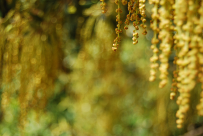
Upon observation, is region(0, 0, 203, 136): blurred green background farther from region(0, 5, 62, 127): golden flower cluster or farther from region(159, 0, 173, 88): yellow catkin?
region(159, 0, 173, 88): yellow catkin

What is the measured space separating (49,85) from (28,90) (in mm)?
124

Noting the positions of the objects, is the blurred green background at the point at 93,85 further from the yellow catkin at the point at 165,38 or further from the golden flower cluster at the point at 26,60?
the yellow catkin at the point at 165,38

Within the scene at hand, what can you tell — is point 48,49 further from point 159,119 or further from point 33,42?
point 159,119

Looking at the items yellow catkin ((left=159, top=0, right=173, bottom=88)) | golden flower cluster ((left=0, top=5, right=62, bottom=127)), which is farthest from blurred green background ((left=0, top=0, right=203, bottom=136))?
yellow catkin ((left=159, top=0, right=173, bottom=88))

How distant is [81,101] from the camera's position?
1.70m

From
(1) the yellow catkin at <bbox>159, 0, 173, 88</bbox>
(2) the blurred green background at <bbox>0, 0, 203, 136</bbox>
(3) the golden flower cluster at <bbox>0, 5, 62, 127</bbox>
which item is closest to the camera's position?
(1) the yellow catkin at <bbox>159, 0, 173, 88</bbox>

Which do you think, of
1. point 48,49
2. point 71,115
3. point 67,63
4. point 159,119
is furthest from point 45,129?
point 48,49

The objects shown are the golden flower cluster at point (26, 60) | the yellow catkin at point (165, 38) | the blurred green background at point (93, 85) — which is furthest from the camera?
the blurred green background at point (93, 85)

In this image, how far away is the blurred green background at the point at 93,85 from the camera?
1136 millimetres

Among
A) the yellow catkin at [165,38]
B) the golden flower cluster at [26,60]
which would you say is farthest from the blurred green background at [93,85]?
the yellow catkin at [165,38]

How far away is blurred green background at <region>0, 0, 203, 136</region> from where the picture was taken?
3.73 ft

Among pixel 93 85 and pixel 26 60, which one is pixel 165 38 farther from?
pixel 93 85

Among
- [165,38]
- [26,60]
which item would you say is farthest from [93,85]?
[165,38]

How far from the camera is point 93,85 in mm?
1694
